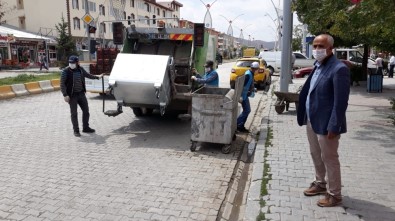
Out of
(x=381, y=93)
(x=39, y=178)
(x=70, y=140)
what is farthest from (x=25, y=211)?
(x=381, y=93)

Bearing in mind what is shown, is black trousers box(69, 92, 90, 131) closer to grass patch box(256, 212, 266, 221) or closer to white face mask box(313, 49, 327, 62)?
grass patch box(256, 212, 266, 221)

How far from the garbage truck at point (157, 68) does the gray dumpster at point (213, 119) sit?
1025mm

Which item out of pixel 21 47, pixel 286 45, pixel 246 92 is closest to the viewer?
pixel 246 92

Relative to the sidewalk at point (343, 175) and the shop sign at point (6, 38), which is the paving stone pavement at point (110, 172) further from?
the shop sign at point (6, 38)

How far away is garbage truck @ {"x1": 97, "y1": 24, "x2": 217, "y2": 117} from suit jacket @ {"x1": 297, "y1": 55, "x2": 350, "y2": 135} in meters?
3.89

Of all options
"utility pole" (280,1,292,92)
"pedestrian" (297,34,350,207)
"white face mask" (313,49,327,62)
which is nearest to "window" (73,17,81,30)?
"utility pole" (280,1,292,92)

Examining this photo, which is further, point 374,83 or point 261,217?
point 374,83

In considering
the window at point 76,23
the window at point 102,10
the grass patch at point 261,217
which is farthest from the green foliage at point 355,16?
the window at point 102,10

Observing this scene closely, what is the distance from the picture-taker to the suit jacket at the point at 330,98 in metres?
3.94

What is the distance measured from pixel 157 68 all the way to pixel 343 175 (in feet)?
13.6

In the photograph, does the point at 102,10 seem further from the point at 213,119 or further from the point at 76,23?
the point at 213,119

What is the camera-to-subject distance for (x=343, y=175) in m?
5.39

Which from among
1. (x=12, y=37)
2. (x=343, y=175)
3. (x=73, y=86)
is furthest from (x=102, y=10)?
(x=343, y=175)

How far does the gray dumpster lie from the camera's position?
6891mm
